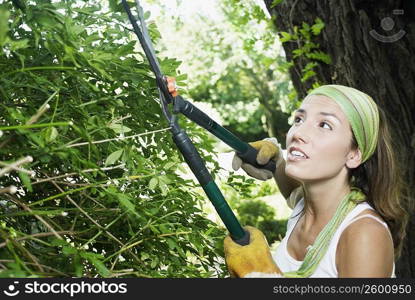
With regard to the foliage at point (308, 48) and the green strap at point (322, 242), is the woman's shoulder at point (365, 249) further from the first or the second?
the foliage at point (308, 48)

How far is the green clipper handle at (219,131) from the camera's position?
117cm

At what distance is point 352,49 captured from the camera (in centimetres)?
212

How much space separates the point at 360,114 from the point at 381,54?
0.76 meters

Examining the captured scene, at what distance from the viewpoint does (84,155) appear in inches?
42.3

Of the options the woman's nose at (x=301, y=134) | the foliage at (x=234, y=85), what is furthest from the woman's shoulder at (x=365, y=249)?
the foliage at (x=234, y=85)

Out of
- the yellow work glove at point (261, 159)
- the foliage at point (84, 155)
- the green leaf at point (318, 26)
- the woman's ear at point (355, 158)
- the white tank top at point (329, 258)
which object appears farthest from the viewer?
the green leaf at point (318, 26)

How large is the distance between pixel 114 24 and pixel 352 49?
119cm

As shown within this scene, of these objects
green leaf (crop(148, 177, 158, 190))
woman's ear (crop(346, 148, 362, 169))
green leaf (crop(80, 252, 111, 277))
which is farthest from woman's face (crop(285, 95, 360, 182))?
green leaf (crop(80, 252, 111, 277))

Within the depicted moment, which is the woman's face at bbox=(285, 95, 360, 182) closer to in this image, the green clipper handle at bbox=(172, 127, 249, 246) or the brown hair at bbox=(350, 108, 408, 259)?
the brown hair at bbox=(350, 108, 408, 259)

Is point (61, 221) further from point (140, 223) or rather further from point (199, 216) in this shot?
point (199, 216)

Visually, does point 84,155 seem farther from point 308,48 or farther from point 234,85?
point 234,85

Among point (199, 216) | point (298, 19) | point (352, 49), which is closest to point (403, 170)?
point (352, 49)

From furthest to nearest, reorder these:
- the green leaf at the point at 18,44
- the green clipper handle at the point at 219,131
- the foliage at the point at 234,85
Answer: the foliage at the point at 234,85
the green clipper handle at the point at 219,131
the green leaf at the point at 18,44

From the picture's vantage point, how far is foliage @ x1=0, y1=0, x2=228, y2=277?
93 centimetres
